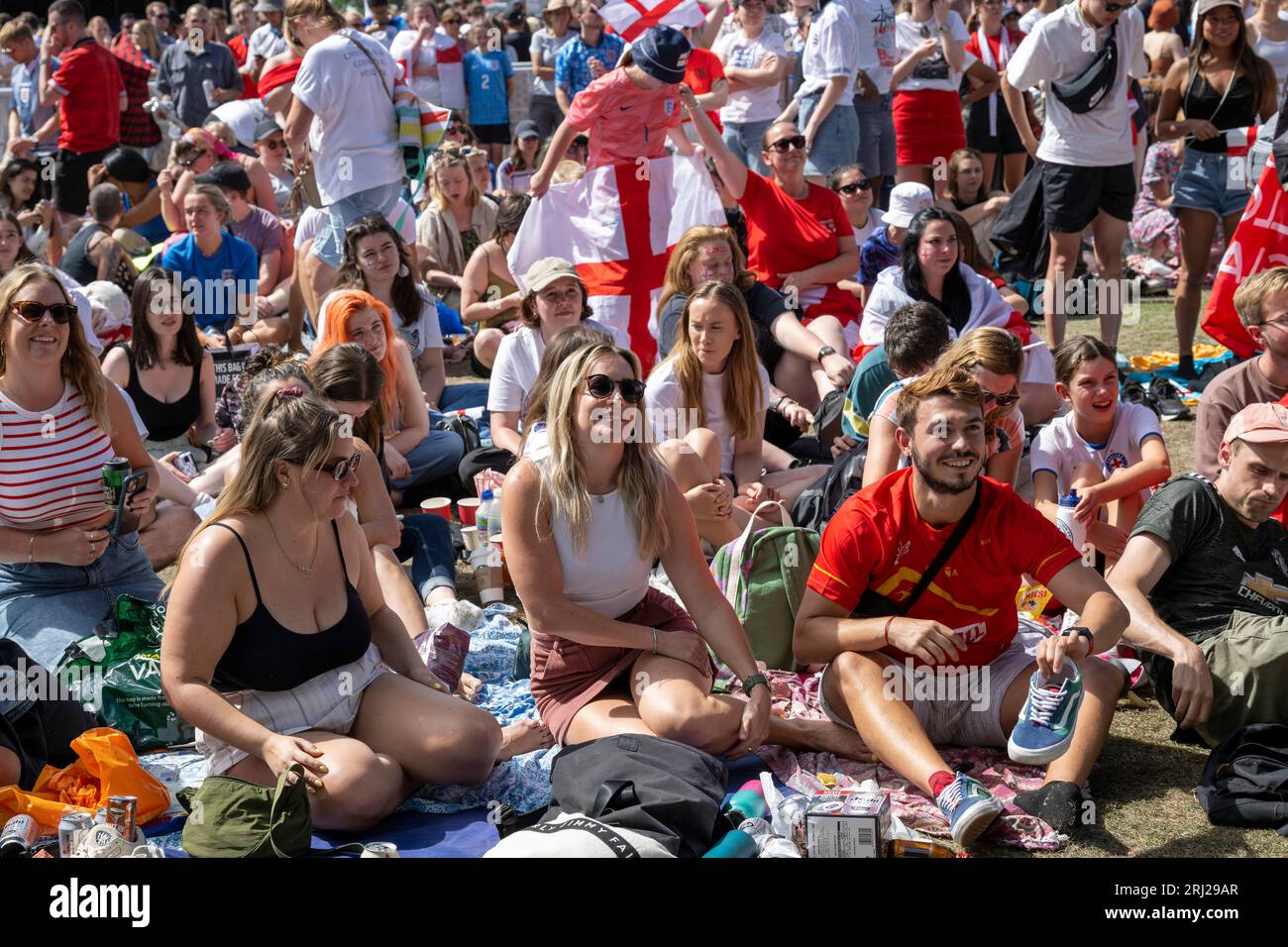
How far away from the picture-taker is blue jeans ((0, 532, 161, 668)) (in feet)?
15.3

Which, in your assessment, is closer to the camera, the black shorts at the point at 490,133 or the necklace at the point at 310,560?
the necklace at the point at 310,560

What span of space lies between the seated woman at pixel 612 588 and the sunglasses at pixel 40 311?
161 cm

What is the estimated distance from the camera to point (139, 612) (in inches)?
186

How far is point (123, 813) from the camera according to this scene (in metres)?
3.75

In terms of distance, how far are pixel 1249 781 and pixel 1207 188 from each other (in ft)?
17.2

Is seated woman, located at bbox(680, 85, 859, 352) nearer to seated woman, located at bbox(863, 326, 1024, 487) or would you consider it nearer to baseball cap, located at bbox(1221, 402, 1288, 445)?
seated woman, located at bbox(863, 326, 1024, 487)

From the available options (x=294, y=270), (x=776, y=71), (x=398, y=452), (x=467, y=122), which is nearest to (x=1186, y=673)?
(x=398, y=452)

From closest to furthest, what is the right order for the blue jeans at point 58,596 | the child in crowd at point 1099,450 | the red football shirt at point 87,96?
the blue jeans at point 58,596 → the child in crowd at point 1099,450 → the red football shirt at point 87,96

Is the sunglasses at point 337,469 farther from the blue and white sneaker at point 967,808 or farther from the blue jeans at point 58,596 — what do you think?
the blue and white sneaker at point 967,808

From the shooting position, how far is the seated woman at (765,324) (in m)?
6.82

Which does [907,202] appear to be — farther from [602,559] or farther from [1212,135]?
[602,559]

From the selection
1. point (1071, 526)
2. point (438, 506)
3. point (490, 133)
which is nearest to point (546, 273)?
point (438, 506)

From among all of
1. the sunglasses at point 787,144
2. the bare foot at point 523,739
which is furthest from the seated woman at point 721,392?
the sunglasses at point 787,144
